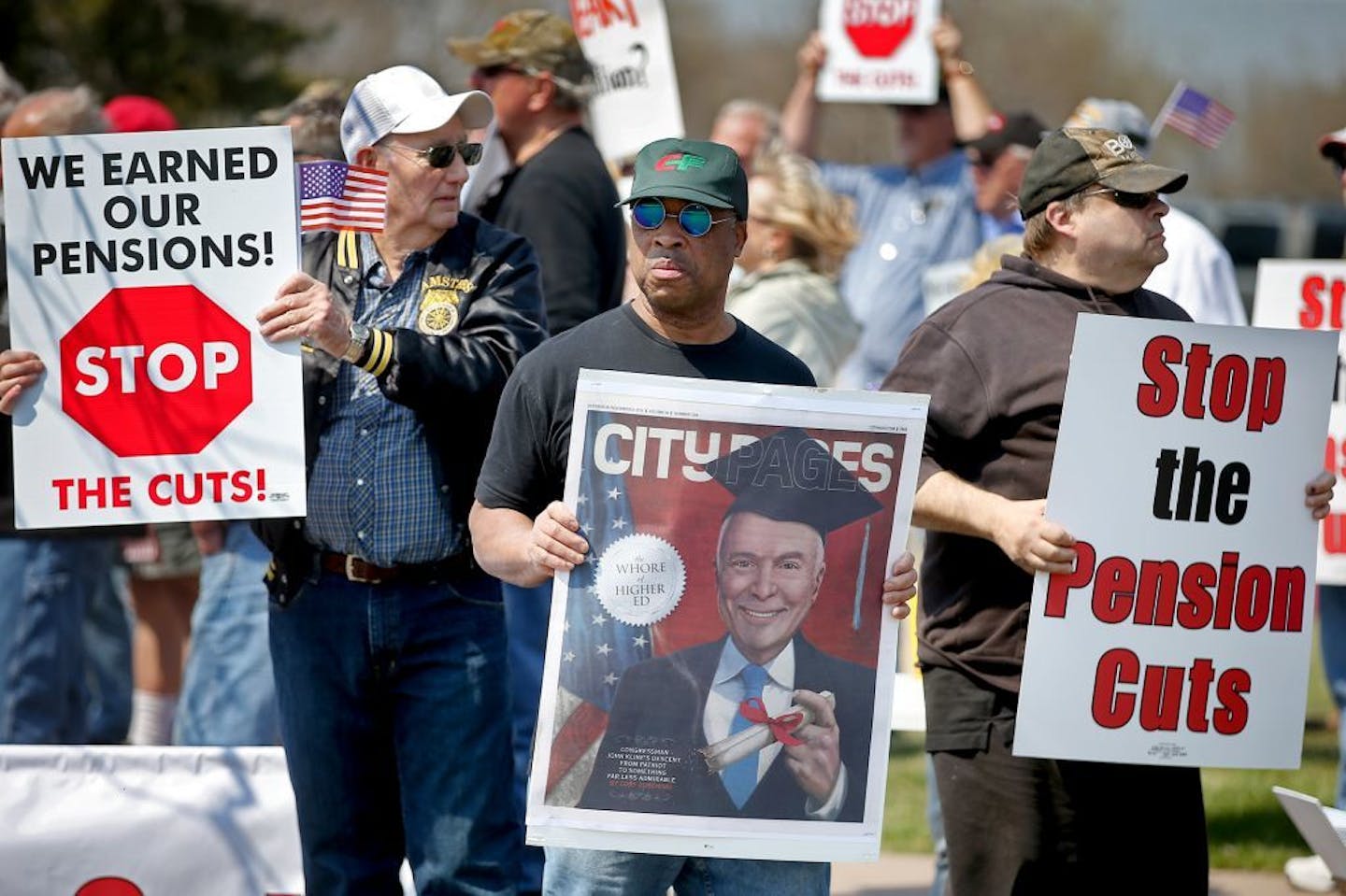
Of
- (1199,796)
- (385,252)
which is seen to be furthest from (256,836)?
(1199,796)

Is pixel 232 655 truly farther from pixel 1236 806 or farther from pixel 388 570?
pixel 1236 806

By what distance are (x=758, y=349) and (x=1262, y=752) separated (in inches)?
51.5

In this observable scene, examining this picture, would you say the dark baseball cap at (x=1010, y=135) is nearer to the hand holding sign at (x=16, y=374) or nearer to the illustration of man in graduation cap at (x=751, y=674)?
the illustration of man in graduation cap at (x=751, y=674)

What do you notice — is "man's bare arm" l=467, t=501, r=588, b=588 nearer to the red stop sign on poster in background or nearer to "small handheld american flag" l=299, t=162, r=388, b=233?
"small handheld american flag" l=299, t=162, r=388, b=233

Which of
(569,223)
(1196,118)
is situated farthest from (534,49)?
(1196,118)

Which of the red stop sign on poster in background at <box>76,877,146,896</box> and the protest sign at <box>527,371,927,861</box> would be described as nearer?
the protest sign at <box>527,371,927,861</box>

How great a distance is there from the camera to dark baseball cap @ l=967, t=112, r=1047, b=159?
24.6 ft

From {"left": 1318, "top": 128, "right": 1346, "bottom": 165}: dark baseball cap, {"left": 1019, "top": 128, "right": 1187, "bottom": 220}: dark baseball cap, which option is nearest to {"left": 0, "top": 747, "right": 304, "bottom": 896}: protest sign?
{"left": 1019, "top": 128, "right": 1187, "bottom": 220}: dark baseball cap

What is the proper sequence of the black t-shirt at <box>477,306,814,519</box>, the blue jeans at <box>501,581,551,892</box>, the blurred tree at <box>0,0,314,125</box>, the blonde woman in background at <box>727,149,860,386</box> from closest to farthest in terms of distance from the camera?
the black t-shirt at <box>477,306,814,519</box>
the blue jeans at <box>501,581,551,892</box>
the blonde woman in background at <box>727,149,860,386</box>
the blurred tree at <box>0,0,314,125</box>

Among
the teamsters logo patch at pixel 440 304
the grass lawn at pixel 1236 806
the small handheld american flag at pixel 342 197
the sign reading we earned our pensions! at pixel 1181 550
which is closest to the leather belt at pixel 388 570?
the teamsters logo patch at pixel 440 304

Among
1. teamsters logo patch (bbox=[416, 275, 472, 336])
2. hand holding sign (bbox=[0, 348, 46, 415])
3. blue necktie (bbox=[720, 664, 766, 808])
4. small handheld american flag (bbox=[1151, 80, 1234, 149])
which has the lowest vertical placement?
blue necktie (bbox=[720, 664, 766, 808])

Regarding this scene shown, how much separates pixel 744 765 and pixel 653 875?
32 cm

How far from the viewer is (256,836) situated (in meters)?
4.86

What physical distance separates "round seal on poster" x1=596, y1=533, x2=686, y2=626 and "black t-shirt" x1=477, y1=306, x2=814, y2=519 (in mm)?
296
